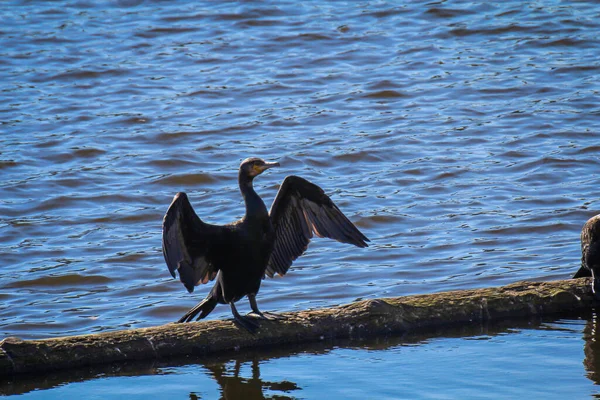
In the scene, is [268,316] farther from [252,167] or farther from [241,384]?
[252,167]

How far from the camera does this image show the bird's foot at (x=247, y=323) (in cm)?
530

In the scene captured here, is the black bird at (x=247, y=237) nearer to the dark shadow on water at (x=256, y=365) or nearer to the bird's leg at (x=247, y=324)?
the bird's leg at (x=247, y=324)

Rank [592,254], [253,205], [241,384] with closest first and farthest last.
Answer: [241,384] → [253,205] → [592,254]

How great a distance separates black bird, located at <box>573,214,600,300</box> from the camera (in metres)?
5.84

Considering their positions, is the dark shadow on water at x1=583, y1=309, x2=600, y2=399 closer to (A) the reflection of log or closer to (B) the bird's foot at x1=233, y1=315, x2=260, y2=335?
(A) the reflection of log

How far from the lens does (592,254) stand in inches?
234

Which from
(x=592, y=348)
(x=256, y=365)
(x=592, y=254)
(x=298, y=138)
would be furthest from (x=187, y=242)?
(x=298, y=138)

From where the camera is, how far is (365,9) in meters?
16.5

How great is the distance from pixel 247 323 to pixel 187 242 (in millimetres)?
574

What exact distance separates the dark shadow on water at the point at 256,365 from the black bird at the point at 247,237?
21cm

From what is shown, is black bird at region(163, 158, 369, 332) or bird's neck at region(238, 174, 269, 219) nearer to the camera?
black bird at region(163, 158, 369, 332)

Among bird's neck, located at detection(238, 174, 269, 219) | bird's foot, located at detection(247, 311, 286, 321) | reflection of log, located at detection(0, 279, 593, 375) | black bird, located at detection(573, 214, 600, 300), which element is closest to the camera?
reflection of log, located at detection(0, 279, 593, 375)

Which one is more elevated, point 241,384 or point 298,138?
point 298,138

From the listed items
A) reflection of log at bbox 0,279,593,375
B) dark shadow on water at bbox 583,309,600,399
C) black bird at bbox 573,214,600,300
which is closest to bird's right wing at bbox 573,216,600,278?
black bird at bbox 573,214,600,300
